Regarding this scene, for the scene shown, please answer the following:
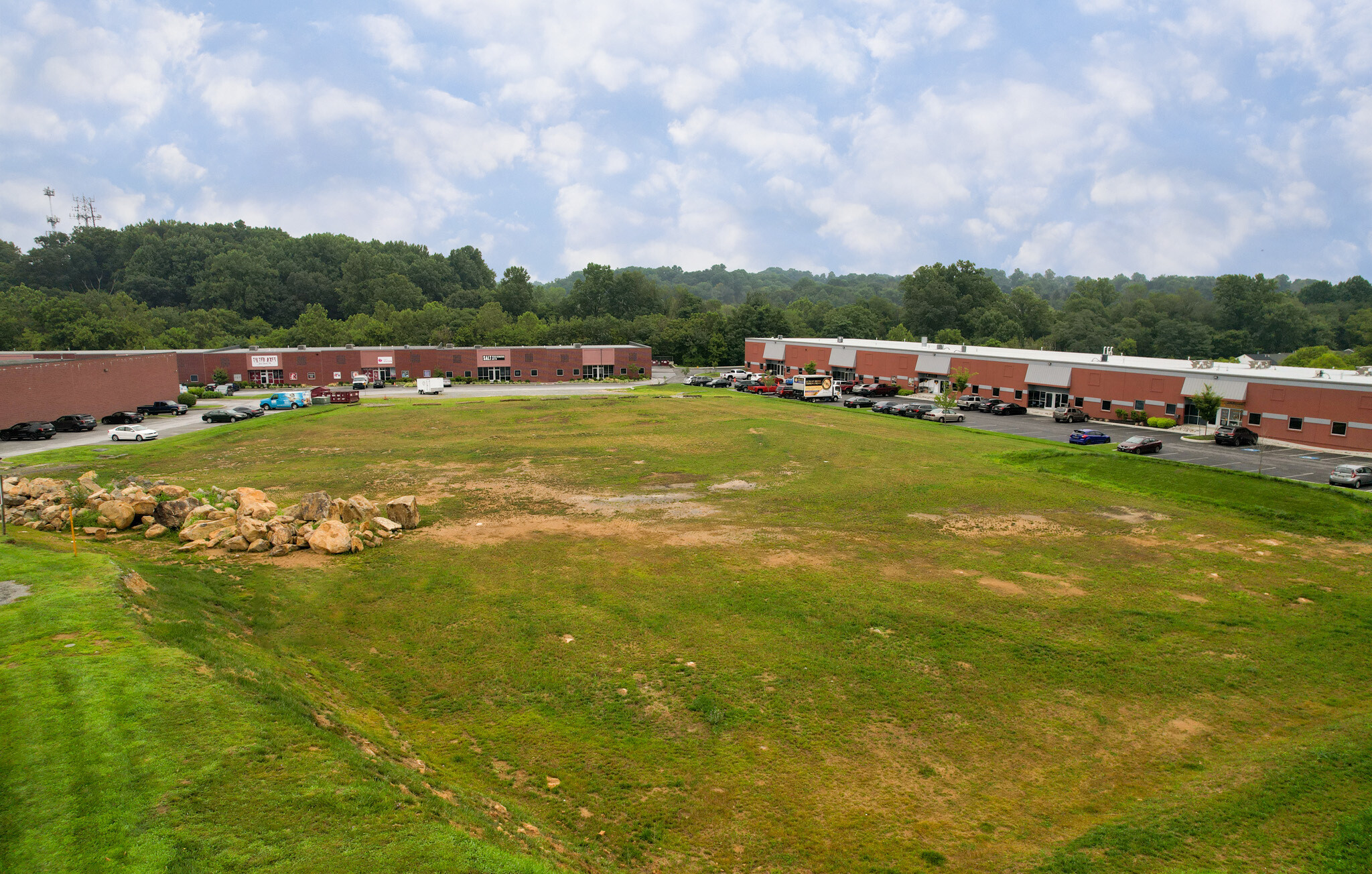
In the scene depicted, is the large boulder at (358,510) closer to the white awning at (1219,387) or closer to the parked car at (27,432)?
the parked car at (27,432)

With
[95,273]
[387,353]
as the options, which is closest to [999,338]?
[387,353]

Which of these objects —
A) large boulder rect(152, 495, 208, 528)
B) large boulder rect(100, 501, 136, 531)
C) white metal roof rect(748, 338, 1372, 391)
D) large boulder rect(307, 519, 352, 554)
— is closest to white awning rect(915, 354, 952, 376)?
white metal roof rect(748, 338, 1372, 391)

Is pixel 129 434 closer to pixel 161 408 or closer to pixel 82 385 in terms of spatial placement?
pixel 82 385

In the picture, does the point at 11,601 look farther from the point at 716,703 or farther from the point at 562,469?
the point at 562,469

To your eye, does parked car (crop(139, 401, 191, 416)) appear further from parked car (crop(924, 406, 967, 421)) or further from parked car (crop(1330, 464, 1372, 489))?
parked car (crop(1330, 464, 1372, 489))

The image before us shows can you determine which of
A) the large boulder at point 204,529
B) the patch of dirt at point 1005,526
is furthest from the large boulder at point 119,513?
the patch of dirt at point 1005,526

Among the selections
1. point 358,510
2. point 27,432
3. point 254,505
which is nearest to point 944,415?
point 358,510
